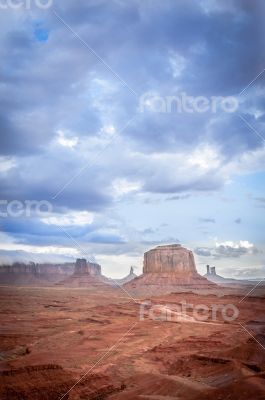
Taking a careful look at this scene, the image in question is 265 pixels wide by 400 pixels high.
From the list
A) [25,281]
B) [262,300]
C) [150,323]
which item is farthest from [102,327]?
[25,281]

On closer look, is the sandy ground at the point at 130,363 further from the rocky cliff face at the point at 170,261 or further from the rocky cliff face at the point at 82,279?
the rocky cliff face at the point at 82,279

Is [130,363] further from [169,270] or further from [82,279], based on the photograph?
[82,279]

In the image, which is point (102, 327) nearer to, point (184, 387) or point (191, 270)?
point (184, 387)

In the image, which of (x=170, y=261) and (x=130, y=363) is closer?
(x=130, y=363)

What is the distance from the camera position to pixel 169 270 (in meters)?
115

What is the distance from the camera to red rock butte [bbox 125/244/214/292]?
356ft

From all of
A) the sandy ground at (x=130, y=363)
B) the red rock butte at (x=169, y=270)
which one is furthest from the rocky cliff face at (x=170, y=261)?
the sandy ground at (x=130, y=363)

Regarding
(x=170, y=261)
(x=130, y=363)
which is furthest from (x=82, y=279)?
(x=130, y=363)

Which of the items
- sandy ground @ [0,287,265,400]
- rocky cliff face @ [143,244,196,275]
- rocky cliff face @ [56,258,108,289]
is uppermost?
rocky cliff face @ [143,244,196,275]

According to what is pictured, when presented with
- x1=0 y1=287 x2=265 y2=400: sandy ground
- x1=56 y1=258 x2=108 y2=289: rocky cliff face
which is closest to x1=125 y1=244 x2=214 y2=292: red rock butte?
x1=56 y1=258 x2=108 y2=289: rocky cliff face

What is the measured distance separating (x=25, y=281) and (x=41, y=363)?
6054 inches

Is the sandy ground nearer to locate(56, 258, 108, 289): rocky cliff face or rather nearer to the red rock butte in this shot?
the red rock butte

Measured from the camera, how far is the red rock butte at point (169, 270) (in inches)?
4272

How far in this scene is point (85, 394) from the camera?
35.5ft
